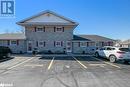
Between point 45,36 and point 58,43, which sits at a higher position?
point 45,36

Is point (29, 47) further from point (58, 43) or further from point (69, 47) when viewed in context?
point (69, 47)

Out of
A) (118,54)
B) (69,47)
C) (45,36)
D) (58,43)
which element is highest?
(45,36)

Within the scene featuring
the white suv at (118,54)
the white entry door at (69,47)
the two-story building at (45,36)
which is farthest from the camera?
the white entry door at (69,47)

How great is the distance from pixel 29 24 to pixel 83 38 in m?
10.8

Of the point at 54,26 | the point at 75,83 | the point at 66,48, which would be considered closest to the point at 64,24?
the point at 54,26

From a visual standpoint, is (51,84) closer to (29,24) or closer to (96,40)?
(29,24)

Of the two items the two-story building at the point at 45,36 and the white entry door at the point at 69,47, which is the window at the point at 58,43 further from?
the white entry door at the point at 69,47

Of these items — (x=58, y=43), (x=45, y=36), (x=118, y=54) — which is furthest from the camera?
(x=58, y=43)

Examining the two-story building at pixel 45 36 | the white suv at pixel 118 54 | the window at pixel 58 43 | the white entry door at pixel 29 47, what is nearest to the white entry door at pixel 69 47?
the two-story building at pixel 45 36

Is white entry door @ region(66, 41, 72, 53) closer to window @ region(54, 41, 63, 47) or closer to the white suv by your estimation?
window @ region(54, 41, 63, 47)

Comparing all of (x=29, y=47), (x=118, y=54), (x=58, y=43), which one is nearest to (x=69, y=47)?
(x=58, y=43)

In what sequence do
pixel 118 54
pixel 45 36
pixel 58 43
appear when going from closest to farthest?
pixel 118 54 < pixel 45 36 < pixel 58 43

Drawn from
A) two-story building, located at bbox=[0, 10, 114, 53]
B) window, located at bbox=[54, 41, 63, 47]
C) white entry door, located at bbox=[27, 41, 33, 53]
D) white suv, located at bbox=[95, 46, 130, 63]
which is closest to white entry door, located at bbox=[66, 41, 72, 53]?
two-story building, located at bbox=[0, 10, 114, 53]

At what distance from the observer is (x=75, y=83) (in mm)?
11578
